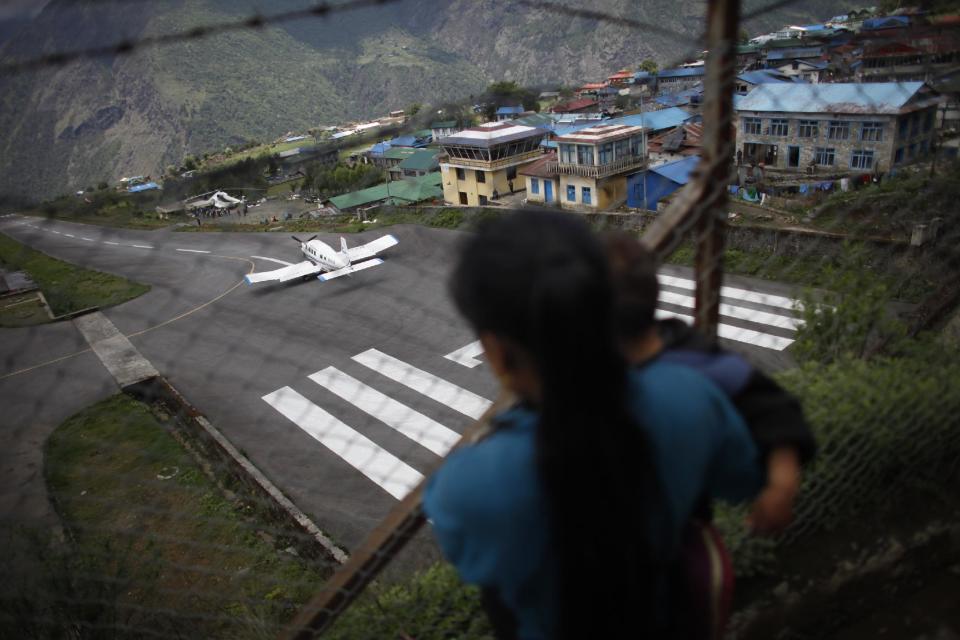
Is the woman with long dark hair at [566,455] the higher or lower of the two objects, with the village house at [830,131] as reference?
higher

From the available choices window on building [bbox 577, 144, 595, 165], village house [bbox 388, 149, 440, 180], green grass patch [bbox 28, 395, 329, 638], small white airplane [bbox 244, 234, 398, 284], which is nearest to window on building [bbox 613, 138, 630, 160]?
window on building [bbox 577, 144, 595, 165]

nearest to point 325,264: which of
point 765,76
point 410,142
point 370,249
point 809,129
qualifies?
point 370,249

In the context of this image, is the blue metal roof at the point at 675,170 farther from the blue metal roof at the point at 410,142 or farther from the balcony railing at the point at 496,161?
the blue metal roof at the point at 410,142

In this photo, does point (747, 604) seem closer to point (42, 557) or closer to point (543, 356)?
point (543, 356)

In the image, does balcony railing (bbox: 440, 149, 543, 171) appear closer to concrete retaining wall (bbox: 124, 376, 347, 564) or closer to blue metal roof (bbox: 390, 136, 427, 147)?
concrete retaining wall (bbox: 124, 376, 347, 564)

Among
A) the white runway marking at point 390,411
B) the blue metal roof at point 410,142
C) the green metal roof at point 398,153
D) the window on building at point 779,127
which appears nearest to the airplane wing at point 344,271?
the white runway marking at point 390,411

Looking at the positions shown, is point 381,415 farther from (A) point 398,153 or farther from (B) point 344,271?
(A) point 398,153

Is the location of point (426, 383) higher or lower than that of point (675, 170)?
lower
